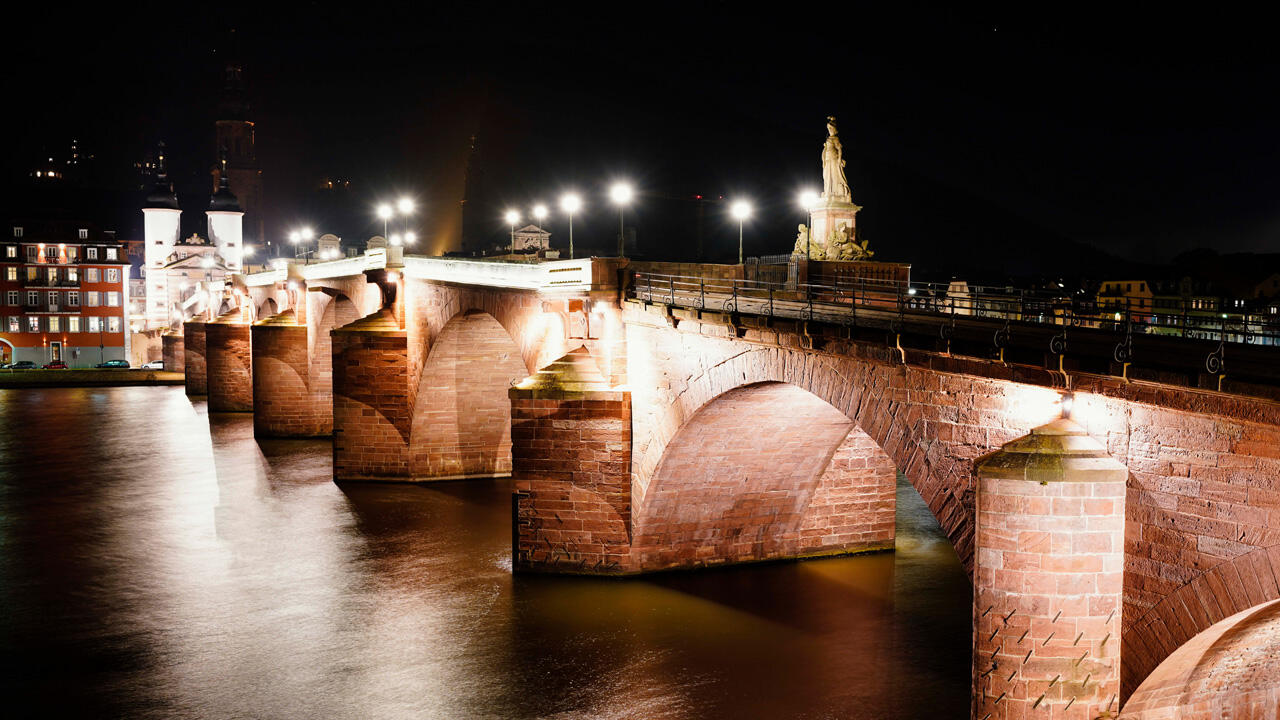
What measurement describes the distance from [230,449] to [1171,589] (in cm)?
3614

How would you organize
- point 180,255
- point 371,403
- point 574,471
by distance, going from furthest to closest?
point 180,255, point 371,403, point 574,471

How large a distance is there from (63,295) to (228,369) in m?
33.2

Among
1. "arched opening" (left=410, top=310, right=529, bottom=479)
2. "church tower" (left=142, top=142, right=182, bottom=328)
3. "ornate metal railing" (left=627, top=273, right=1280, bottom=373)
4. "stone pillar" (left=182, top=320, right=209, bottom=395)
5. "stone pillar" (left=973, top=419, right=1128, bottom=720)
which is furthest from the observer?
"church tower" (left=142, top=142, right=182, bottom=328)

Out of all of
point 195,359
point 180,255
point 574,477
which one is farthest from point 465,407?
point 180,255

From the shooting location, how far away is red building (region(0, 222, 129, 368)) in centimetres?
7675

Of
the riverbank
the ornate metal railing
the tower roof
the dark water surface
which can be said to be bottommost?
the dark water surface

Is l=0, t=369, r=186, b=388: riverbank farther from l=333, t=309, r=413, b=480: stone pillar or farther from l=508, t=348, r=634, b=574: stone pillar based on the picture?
l=508, t=348, r=634, b=574: stone pillar

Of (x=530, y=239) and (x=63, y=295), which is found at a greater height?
(x=530, y=239)

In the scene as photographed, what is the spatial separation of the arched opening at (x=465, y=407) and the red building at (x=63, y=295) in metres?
57.8

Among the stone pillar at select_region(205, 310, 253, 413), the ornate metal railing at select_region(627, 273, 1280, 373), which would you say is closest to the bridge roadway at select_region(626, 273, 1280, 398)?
the ornate metal railing at select_region(627, 273, 1280, 373)

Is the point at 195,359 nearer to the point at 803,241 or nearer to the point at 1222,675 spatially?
the point at 803,241

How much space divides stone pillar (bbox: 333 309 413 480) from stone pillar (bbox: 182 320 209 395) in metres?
32.3

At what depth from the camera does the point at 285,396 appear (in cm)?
4275

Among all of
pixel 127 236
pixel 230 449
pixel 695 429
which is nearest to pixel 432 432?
pixel 230 449
